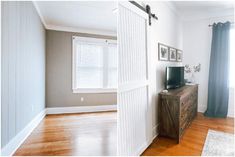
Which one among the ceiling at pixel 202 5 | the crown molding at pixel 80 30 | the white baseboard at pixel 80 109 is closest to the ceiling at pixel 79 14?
the crown molding at pixel 80 30

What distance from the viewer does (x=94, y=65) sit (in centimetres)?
501

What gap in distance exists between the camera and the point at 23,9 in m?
2.69

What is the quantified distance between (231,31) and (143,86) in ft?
10.7

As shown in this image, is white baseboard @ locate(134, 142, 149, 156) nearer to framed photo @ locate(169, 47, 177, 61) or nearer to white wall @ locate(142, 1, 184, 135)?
white wall @ locate(142, 1, 184, 135)

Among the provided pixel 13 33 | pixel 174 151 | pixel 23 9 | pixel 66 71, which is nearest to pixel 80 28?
pixel 66 71

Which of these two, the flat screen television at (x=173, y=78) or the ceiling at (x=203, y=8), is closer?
the flat screen television at (x=173, y=78)

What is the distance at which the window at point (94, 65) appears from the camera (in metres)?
4.85

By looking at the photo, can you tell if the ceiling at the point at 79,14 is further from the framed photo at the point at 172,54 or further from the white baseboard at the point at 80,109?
the white baseboard at the point at 80,109

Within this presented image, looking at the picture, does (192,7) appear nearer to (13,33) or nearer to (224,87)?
(224,87)

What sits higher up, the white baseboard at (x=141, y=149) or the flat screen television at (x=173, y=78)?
the flat screen television at (x=173, y=78)

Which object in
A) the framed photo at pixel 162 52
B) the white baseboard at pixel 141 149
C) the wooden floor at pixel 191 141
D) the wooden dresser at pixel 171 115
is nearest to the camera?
the white baseboard at pixel 141 149

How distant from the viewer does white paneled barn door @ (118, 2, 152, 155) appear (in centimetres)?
190

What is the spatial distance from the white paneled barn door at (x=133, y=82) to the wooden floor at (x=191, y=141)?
7.7 inches

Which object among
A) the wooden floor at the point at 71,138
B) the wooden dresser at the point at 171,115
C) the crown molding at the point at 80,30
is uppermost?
the crown molding at the point at 80,30
